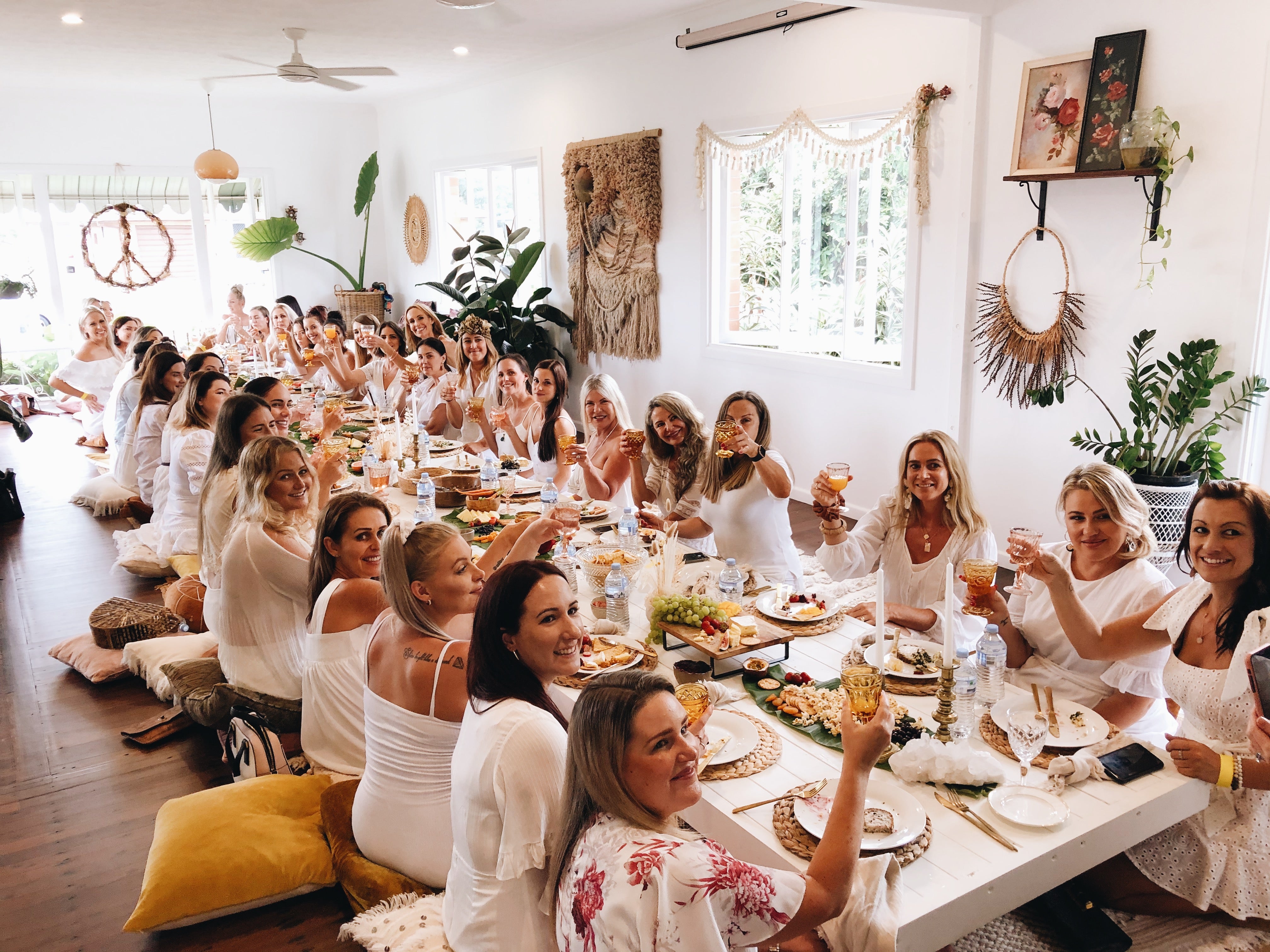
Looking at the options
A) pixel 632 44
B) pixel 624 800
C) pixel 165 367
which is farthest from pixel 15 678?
pixel 632 44

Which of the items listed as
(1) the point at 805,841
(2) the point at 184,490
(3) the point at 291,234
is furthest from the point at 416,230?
(1) the point at 805,841

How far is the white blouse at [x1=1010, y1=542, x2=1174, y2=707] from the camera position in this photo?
260 cm

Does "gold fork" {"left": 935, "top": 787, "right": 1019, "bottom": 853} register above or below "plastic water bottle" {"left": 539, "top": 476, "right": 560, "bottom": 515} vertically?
below

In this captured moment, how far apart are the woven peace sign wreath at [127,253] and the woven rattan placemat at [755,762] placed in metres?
11.4

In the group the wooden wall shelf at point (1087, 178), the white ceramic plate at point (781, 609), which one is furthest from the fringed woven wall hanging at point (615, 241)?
the white ceramic plate at point (781, 609)

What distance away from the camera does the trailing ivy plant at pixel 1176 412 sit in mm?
4066

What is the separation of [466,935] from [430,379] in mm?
5097

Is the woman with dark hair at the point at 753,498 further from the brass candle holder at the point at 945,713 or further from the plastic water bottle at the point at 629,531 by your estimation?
the brass candle holder at the point at 945,713

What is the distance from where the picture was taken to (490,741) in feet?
5.72

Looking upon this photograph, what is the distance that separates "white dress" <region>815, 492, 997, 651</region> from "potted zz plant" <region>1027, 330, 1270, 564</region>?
1425 mm

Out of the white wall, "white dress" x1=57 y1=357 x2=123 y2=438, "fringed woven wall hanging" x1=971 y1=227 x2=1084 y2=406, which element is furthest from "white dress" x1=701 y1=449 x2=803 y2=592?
the white wall

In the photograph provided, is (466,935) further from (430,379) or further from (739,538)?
(430,379)

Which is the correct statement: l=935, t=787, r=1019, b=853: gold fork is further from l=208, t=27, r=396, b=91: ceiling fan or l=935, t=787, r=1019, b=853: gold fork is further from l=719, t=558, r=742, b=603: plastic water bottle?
l=208, t=27, r=396, b=91: ceiling fan

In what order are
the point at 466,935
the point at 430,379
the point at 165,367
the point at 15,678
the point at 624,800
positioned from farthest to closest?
1. the point at 430,379
2. the point at 165,367
3. the point at 15,678
4. the point at 466,935
5. the point at 624,800
